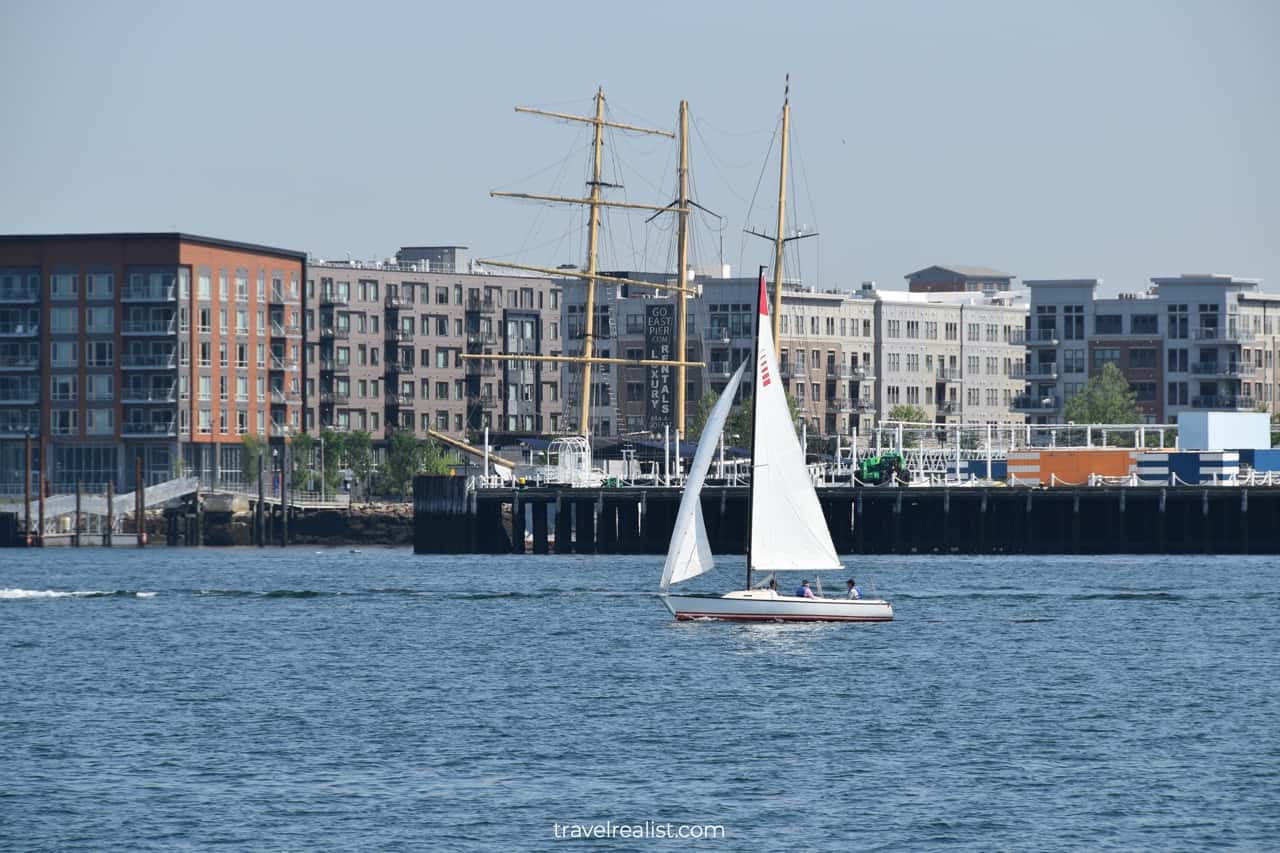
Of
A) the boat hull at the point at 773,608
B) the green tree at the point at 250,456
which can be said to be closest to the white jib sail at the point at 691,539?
the boat hull at the point at 773,608

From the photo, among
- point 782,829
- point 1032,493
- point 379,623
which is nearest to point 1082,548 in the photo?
point 1032,493

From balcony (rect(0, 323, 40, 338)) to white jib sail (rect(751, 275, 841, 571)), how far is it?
121697 millimetres

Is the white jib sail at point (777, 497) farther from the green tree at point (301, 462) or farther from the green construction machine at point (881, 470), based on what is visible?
the green tree at point (301, 462)

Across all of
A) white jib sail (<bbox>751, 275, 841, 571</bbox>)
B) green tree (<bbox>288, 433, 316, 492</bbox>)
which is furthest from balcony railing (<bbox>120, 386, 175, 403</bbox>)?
white jib sail (<bbox>751, 275, 841, 571</bbox>)

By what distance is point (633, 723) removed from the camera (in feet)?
189

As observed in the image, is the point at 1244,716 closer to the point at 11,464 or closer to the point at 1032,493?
the point at 1032,493

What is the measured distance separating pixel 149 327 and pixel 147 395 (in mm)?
5410

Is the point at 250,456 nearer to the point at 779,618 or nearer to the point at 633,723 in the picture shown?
the point at 779,618

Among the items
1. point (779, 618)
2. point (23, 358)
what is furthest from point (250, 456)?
point (779, 618)

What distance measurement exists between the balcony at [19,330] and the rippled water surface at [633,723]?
310ft

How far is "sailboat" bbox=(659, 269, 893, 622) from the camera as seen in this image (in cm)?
7762

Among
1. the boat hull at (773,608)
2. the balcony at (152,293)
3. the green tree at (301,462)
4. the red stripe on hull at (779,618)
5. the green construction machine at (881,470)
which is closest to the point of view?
the boat hull at (773,608)

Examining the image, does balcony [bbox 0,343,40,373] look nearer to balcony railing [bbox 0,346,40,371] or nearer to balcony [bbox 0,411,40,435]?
balcony railing [bbox 0,346,40,371]

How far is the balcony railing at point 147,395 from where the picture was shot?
19062 cm
